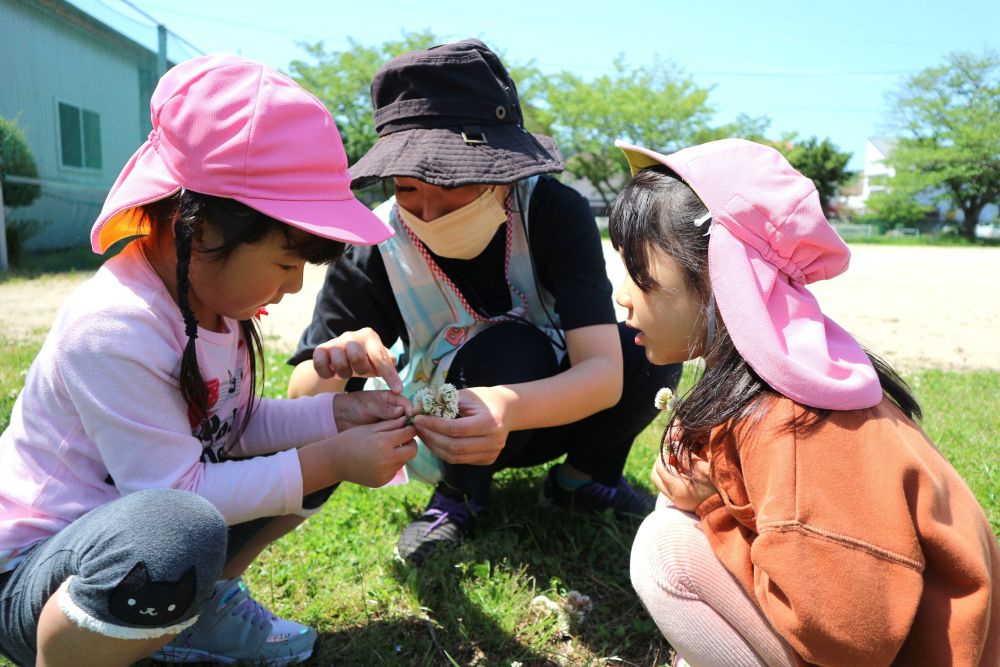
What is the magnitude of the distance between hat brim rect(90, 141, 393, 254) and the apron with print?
0.65m

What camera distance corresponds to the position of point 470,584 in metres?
2.21

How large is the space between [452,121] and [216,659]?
142 centimetres

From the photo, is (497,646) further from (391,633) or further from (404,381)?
(404,381)

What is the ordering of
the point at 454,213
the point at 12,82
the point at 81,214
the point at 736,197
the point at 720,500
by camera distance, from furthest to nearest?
the point at 81,214, the point at 12,82, the point at 454,213, the point at 720,500, the point at 736,197

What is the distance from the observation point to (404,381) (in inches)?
98.8

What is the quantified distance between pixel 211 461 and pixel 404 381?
799 mm

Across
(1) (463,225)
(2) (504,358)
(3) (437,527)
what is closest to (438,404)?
(2) (504,358)

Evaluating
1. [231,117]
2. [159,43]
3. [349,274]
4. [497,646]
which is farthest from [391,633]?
[159,43]

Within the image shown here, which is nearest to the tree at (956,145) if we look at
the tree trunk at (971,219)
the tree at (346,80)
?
the tree trunk at (971,219)

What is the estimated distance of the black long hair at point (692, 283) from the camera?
59.3 inches

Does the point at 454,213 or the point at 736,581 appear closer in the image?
the point at 736,581

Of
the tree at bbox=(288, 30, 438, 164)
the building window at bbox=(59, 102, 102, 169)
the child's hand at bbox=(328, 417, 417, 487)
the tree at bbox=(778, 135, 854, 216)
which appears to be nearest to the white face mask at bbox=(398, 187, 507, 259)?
the child's hand at bbox=(328, 417, 417, 487)

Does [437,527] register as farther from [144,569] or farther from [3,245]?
[3,245]

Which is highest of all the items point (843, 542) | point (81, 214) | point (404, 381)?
point (843, 542)
